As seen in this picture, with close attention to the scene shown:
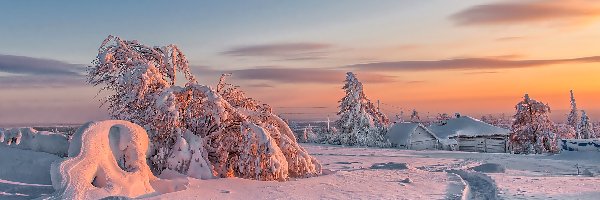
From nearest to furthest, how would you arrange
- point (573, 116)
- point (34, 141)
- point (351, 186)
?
point (34, 141), point (351, 186), point (573, 116)

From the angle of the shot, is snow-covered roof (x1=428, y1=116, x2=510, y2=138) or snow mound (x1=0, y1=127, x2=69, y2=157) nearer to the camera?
snow mound (x1=0, y1=127, x2=69, y2=157)

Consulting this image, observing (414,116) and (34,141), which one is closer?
(34,141)

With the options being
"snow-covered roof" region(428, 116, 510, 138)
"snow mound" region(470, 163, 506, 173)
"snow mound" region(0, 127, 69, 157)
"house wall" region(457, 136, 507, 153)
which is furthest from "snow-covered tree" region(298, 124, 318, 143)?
"snow mound" region(0, 127, 69, 157)

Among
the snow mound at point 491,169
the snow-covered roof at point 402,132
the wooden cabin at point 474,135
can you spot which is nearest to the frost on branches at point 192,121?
the snow mound at point 491,169

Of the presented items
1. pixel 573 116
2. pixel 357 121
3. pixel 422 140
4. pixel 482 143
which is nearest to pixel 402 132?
pixel 422 140

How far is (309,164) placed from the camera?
17406 mm

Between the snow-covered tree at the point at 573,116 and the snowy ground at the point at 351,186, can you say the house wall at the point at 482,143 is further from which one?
the snowy ground at the point at 351,186

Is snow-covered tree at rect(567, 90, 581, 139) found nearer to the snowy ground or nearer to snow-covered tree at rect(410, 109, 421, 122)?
snow-covered tree at rect(410, 109, 421, 122)

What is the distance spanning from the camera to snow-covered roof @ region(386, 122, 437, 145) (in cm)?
5128

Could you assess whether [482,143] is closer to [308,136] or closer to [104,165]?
[308,136]

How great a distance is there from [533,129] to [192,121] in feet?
137

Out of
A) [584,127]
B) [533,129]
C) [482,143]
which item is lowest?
[482,143]

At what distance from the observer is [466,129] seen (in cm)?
5734

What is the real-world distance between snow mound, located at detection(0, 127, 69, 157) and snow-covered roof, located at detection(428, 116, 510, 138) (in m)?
46.5
